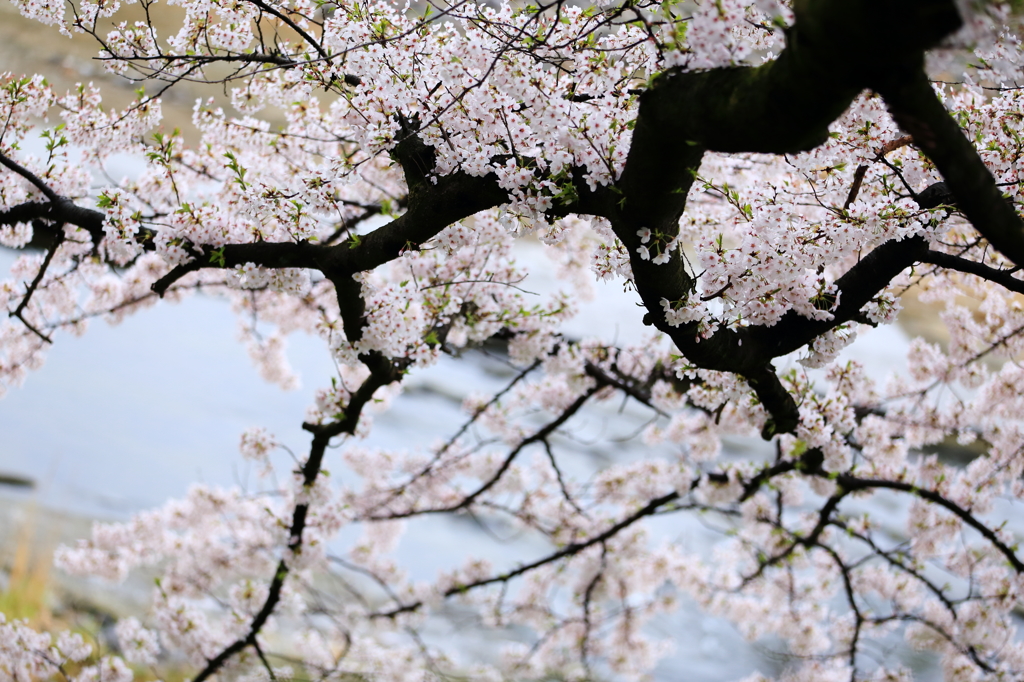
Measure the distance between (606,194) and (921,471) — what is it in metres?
2.41

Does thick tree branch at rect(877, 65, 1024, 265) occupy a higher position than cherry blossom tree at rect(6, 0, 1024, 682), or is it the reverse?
cherry blossom tree at rect(6, 0, 1024, 682)

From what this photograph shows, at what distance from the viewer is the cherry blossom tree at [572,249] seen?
3.79ft

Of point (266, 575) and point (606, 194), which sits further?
point (266, 575)

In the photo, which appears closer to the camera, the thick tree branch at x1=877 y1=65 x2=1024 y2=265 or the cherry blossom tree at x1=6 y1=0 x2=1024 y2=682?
the thick tree branch at x1=877 y1=65 x2=1024 y2=265

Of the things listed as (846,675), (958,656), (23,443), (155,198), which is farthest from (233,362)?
(958,656)

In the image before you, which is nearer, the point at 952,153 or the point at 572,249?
the point at 952,153

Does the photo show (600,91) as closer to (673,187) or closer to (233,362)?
(673,187)

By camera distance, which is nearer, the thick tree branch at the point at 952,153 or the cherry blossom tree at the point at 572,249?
the thick tree branch at the point at 952,153

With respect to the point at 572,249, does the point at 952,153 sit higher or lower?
lower

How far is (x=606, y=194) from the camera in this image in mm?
1351

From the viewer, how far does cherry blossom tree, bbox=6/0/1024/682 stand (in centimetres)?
115

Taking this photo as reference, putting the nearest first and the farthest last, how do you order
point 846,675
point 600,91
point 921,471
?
point 600,91 < point 921,471 < point 846,675

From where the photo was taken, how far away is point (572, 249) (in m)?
3.53

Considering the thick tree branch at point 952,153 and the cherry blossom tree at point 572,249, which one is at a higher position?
the cherry blossom tree at point 572,249
